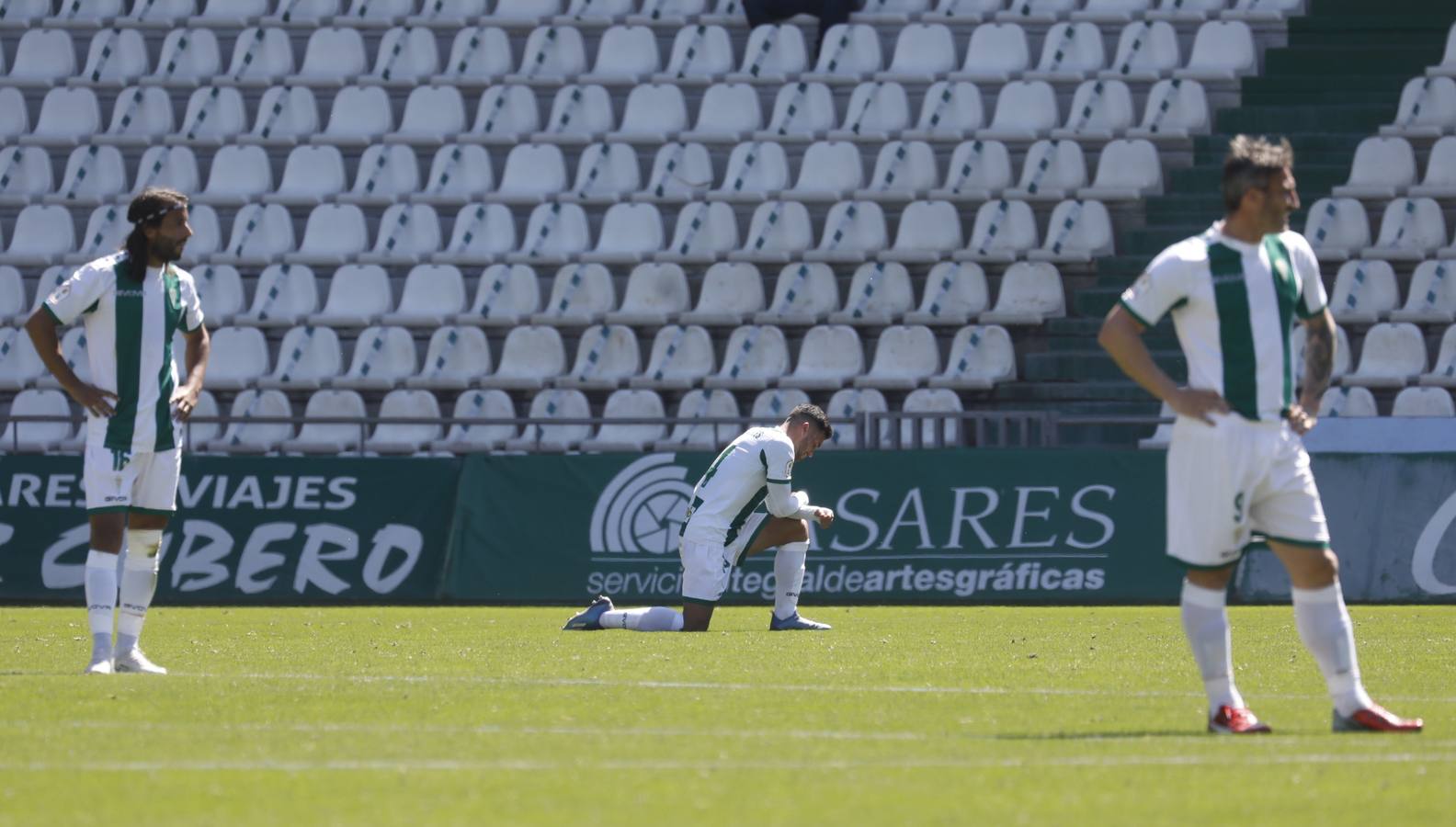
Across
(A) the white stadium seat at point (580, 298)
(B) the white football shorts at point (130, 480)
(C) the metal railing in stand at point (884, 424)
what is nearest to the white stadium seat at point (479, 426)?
(C) the metal railing in stand at point (884, 424)

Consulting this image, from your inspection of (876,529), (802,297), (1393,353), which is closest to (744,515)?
(876,529)

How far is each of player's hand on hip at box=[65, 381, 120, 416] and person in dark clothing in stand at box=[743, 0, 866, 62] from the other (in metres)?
15.9

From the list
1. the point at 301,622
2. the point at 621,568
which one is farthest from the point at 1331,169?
the point at 301,622

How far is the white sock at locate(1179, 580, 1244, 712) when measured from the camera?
25.2 feet

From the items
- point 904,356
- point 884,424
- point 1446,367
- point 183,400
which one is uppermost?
point 183,400

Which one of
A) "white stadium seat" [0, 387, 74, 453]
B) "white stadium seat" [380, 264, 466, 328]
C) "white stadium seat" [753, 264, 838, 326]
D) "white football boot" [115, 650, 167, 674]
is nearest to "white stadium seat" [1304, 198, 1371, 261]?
"white stadium seat" [753, 264, 838, 326]

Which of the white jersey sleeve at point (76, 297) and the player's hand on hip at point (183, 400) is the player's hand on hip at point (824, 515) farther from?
the white jersey sleeve at point (76, 297)

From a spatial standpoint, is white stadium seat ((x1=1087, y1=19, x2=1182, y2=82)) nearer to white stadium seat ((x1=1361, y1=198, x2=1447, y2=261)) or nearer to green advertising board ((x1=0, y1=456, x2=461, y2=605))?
white stadium seat ((x1=1361, y1=198, x2=1447, y2=261))

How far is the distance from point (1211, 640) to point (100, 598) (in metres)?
5.36

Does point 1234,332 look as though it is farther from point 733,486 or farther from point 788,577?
point 788,577

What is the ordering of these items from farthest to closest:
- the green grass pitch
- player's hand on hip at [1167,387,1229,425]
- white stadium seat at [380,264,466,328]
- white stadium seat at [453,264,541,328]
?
white stadium seat at [380,264,466,328]
white stadium seat at [453,264,541,328]
player's hand on hip at [1167,387,1229,425]
the green grass pitch

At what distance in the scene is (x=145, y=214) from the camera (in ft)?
33.3

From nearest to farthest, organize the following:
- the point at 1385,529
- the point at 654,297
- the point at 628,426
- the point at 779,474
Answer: the point at 779,474 → the point at 1385,529 → the point at 628,426 → the point at 654,297

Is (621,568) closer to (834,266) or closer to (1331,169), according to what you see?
(834,266)
